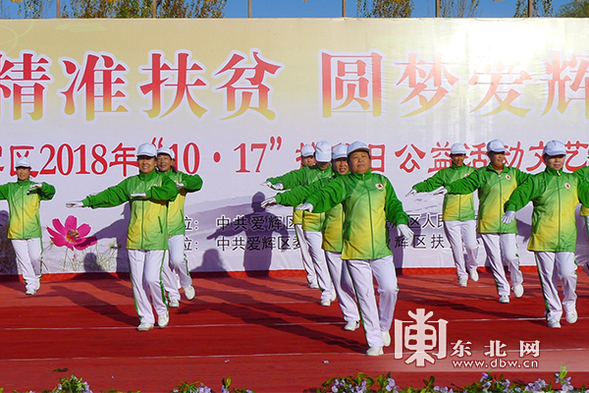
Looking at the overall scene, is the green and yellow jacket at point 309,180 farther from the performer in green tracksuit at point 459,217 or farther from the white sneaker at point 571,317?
the white sneaker at point 571,317

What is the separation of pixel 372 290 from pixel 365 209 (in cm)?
68

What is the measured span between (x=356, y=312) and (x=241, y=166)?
14.6 ft

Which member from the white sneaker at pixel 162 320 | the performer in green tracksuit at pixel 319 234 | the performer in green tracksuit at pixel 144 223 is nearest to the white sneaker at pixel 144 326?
the performer in green tracksuit at pixel 144 223

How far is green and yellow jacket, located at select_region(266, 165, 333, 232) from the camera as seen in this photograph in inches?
335

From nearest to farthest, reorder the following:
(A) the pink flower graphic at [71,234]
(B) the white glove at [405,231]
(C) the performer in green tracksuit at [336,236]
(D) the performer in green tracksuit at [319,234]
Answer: (B) the white glove at [405,231] < (C) the performer in green tracksuit at [336,236] < (D) the performer in green tracksuit at [319,234] < (A) the pink flower graphic at [71,234]

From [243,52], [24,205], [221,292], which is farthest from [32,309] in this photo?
[243,52]

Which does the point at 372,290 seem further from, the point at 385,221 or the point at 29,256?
the point at 29,256

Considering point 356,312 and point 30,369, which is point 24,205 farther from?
point 356,312

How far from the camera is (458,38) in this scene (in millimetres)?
11070

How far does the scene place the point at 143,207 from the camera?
7.06m

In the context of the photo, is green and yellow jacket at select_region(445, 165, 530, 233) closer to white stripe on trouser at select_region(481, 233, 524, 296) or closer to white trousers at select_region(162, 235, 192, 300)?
white stripe on trouser at select_region(481, 233, 524, 296)

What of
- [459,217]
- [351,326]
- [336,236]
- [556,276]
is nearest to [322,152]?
[336,236]

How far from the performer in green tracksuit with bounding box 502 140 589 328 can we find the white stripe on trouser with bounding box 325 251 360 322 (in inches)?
63.7

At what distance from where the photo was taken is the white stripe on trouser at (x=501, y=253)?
8289 millimetres
